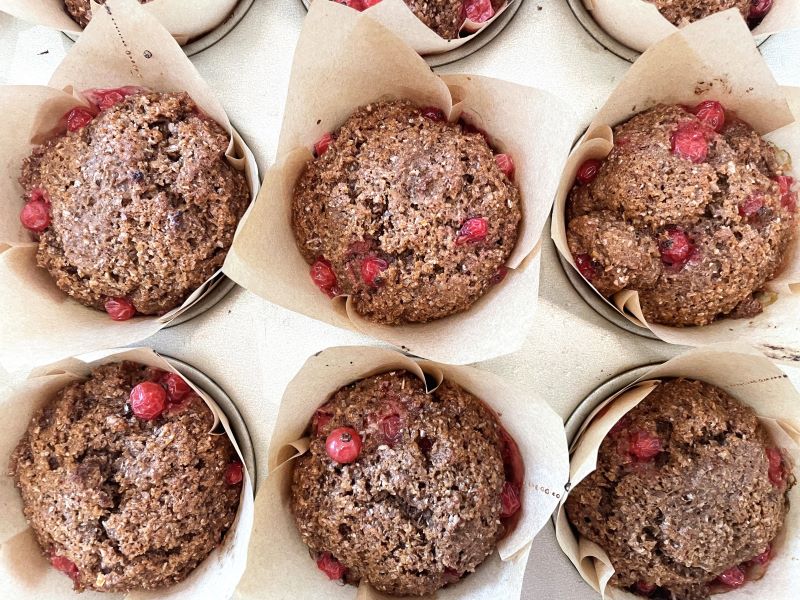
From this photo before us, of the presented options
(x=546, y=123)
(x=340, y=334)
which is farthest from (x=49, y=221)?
(x=546, y=123)

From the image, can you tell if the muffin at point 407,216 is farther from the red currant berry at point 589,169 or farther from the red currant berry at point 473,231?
the red currant berry at point 589,169

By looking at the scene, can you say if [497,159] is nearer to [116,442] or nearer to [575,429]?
[575,429]

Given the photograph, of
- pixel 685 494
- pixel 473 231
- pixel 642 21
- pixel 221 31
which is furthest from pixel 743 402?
pixel 221 31

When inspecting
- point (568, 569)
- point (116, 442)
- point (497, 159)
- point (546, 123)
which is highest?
point (546, 123)

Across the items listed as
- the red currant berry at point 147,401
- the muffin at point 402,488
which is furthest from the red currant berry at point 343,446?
the red currant berry at point 147,401

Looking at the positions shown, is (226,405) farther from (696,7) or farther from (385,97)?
(696,7)

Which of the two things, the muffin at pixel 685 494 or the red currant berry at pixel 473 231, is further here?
the muffin at pixel 685 494

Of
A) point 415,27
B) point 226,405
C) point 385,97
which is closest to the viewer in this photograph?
point 415,27
